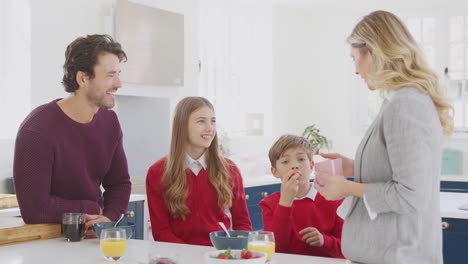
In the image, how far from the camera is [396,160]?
1.63 m

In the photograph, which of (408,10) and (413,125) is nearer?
(413,125)

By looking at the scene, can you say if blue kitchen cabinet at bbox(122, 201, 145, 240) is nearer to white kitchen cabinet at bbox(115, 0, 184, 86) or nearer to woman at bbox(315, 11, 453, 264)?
white kitchen cabinet at bbox(115, 0, 184, 86)

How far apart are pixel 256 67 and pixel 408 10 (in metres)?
1.84

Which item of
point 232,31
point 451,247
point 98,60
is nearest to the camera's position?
point 98,60

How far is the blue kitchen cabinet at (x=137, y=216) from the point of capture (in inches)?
150

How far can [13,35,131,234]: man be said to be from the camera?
2.25 meters

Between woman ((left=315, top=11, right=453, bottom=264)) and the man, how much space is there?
1052mm

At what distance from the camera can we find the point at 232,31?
639 cm

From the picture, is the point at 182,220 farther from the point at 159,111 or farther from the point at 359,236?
the point at 159,111

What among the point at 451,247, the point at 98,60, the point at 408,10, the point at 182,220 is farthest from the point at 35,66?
the point at 408,10

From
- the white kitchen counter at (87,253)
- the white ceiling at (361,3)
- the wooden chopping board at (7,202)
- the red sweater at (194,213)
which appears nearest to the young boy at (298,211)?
the red sweater at (194,213)

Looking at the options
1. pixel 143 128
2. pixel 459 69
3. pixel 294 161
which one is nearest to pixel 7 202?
pixel 143 128

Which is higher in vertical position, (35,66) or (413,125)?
(35,66)

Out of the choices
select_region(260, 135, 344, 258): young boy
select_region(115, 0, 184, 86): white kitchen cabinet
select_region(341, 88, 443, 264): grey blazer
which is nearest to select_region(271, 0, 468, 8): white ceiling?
select_region(115, 0, 184, 86): white kitchen cabinet
